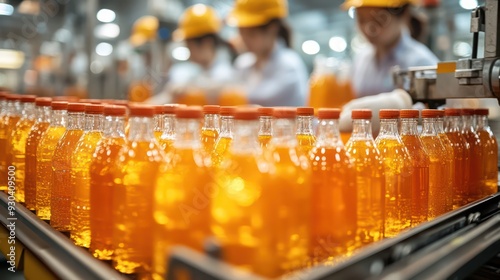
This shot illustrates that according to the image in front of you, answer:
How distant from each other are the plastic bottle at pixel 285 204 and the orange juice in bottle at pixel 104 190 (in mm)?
395

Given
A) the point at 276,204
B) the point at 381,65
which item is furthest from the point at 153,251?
the point at 381,65

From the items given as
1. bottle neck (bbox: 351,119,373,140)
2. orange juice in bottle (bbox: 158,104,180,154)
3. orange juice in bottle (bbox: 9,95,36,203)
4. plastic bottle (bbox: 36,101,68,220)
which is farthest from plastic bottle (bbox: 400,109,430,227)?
orange juice in bottle (bbox: 9,95,36,203)

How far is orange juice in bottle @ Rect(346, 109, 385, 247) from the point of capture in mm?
1105

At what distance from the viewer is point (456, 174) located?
1619mm

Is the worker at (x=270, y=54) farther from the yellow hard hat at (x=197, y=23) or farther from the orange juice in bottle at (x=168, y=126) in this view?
the orange juice in bottle at (x=168, y=126)

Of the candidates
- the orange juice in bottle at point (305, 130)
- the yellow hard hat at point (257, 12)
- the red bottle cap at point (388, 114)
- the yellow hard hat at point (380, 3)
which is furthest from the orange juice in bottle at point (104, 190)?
the yellow hard hat at point (257, 12)

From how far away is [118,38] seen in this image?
6551mm

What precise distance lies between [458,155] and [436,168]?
26 cm

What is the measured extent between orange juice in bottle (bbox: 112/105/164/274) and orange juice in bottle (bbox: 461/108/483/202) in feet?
3.72

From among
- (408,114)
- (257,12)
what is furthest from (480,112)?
(257,12)

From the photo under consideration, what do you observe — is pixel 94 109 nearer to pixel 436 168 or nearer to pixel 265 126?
pixel 265 126

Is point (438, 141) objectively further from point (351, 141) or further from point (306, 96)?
point (306, 96)

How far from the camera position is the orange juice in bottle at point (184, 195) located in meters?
0.87

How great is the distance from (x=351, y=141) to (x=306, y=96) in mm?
3382
